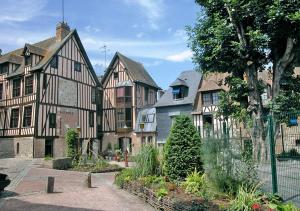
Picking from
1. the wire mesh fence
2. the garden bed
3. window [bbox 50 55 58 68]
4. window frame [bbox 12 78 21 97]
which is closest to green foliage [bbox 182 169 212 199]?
the garden bed

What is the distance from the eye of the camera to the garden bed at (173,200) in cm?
675

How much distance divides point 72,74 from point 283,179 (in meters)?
24.3

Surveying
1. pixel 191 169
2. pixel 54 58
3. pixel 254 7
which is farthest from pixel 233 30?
pixel 54 58

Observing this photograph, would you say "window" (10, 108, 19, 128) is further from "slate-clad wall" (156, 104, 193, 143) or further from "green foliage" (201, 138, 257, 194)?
"green foliage" (201, 138, 257, 194)

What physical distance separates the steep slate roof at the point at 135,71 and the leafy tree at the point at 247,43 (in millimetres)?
19286

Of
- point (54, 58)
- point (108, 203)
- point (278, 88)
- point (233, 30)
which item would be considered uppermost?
point (54, 58)

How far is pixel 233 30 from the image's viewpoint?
14211 mm

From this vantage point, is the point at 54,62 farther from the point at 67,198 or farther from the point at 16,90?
the point at 67,198

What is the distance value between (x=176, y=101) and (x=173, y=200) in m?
23.1

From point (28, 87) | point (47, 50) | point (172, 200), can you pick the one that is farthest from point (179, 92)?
point (172, 200)

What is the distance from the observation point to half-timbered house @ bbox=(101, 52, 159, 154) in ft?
110

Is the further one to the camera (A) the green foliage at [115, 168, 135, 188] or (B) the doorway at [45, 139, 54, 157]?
(B) the doorway at [45, 139, 54, 157]

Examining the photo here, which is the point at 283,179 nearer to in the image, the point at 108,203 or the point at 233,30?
the point at 108,203

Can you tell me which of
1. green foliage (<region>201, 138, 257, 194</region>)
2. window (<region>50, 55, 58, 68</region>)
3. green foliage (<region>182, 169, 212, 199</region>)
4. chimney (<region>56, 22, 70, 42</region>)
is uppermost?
chimney (<region>56, 22, 70, 42</region>)
